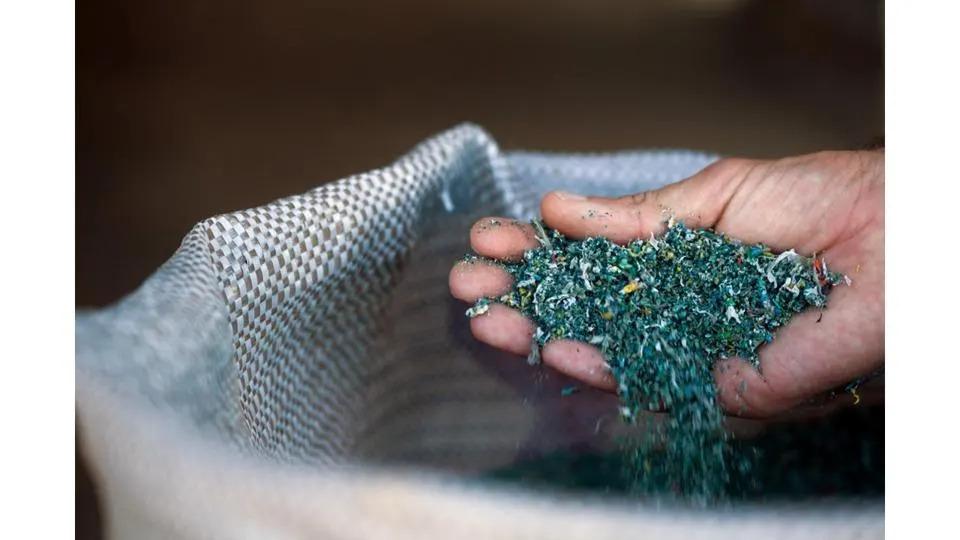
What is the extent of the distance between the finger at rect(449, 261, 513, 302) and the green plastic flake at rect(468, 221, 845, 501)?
22 mm

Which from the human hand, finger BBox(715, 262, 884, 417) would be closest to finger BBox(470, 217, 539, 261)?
the human hand

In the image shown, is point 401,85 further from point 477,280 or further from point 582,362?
point 582,362

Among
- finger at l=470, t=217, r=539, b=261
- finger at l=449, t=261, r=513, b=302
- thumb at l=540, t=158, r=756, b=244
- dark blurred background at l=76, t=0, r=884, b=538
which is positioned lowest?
finger at l=449, t=261, r=513, b=302

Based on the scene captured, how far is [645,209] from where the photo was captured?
0.74m

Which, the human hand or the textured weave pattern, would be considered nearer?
the textured weave pattern

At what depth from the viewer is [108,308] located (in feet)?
1.89

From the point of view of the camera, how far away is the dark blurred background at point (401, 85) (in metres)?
0.77

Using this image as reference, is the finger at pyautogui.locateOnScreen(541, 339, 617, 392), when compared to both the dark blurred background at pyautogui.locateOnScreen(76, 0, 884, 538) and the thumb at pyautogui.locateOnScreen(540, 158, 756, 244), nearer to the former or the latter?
the thumb at pyautogui.locateOnScreen(540, 158, 756, 244)

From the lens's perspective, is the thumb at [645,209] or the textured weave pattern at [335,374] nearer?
the textured weave pattern at [335,374]

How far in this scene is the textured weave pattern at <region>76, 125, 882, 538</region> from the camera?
0.43m

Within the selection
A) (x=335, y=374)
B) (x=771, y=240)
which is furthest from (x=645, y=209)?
(x=335, y=374)

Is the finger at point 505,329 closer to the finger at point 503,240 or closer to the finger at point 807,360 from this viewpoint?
the finger at point 503,240

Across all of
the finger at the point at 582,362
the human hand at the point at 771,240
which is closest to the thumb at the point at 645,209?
the human hand at the point at 771,240
